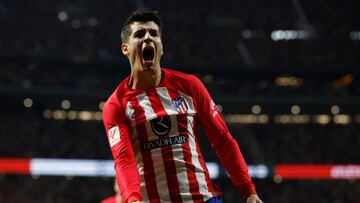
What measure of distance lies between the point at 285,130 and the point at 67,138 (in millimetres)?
9534

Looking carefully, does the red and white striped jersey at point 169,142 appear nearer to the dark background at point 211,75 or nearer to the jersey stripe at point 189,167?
the jersey stripe at point 189,167

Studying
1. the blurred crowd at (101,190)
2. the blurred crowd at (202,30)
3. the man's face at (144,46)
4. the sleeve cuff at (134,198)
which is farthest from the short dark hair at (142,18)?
the blurred crowd at (202,30)

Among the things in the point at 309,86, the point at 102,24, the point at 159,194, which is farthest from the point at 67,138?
the point at 159,194

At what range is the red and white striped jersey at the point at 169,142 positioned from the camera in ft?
11.4

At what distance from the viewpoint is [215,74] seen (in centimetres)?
2606

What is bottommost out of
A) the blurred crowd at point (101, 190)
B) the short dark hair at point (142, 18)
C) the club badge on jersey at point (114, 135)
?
the club badge on jersey at point (114, 135)

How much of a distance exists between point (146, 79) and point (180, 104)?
29 centimetres

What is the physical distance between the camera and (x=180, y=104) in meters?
3.59

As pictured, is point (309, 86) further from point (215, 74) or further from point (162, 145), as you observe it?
point (162, 145)

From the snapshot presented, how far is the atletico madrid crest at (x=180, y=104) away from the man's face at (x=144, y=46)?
25cm

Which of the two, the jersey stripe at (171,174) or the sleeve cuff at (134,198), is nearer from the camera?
the sleeve cuff at (134,198)

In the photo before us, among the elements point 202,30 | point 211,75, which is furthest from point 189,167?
point 202,30

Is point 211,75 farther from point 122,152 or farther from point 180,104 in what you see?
point 122,152

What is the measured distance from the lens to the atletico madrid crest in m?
3.56
